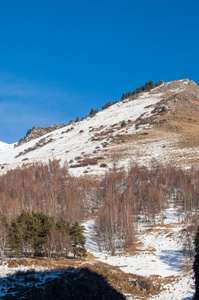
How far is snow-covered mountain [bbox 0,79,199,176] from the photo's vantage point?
10931 centimetres

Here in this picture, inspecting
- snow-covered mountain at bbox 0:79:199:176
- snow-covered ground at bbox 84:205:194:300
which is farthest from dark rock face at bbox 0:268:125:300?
snow-covered mountain at bbox 0:79:199:176

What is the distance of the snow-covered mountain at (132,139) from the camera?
359ft

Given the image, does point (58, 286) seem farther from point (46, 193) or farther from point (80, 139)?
point (80, 139)

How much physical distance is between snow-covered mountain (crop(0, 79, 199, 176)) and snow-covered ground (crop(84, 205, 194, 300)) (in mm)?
45145

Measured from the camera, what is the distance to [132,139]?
133 meters

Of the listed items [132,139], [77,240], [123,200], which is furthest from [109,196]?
[132,139]

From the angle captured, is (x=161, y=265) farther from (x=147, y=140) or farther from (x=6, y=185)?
(x=147, y=140)

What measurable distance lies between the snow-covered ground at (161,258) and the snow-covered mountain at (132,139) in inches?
1777

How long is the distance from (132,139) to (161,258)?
94.2 meters

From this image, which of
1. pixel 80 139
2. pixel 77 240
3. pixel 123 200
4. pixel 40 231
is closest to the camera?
pixel 40 231

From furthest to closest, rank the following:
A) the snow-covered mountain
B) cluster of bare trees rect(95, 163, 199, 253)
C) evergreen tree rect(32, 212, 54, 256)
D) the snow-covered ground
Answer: the snow-covered mountain < cluster of bare trees rect(95, 163, 199, 253) < evergreen tree rect(32, 212, 54, 256) < the snow-covered ground

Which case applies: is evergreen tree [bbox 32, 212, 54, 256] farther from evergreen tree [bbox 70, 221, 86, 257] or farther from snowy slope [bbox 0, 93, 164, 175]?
snowy slope [bbox 0, 93, 164, 175]

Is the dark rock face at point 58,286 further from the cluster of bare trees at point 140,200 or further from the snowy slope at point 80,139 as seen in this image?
the snowy slope at point 80,139

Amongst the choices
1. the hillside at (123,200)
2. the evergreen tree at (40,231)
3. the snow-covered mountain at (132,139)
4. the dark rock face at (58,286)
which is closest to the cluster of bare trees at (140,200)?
the hillside at (123,200)
